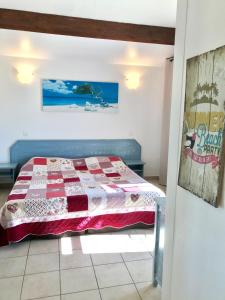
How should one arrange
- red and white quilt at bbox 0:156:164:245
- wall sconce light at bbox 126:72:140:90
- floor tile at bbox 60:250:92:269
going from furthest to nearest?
wall sconce light at bbox 126:72:140:90 < red and white quilt at bbox 0:156:164:245 < floor tile at bbox 60:250:92:269

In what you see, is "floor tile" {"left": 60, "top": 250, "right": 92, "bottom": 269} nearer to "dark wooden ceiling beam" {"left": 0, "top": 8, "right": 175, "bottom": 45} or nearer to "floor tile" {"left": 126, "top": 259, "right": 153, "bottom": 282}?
"floor tile" {"left": 126, "top": 259, "right": 153, "bottom": 282}

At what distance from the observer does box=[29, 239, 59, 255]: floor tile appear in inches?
102

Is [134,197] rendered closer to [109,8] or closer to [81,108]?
[109,8]

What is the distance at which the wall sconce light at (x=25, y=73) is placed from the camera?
4324mm

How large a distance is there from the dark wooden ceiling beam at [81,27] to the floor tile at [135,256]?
2446mm

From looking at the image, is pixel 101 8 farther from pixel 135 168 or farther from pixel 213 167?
pixel 135 168

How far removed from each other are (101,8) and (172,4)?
0.72 metres

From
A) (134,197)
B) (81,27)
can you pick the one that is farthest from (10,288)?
(81,27)

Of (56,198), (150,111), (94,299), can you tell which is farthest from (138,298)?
(150,111)

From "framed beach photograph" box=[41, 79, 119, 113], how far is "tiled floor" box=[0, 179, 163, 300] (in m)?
2.53

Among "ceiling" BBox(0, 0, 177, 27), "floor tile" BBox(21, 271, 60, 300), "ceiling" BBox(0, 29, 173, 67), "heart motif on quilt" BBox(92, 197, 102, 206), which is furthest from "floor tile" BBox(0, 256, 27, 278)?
"ceiling" BBox(0, 29, 173, 67)

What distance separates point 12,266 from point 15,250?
11.6 inches

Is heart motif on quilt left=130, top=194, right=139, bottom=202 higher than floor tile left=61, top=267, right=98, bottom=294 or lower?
higher

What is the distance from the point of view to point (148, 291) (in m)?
2.05
